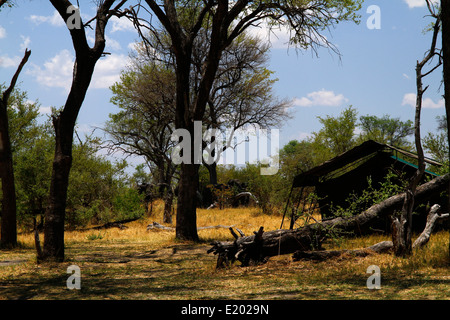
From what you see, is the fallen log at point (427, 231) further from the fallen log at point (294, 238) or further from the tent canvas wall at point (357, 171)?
the tent canvas wall at point (357, 171)

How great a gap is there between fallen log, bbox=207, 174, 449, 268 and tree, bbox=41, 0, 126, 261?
3.43 meters

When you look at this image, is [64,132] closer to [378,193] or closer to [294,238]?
[294,238]

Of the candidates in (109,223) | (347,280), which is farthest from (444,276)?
(109,223)

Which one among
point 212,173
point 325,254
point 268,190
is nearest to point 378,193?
point 325,254

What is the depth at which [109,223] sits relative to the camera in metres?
19.8

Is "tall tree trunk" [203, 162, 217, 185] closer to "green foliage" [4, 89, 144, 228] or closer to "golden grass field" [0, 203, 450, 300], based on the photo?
"green foliage" [4, 89, 144, 228]

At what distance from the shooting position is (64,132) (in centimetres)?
909

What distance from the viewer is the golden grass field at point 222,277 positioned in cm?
578

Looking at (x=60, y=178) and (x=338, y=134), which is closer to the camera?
(x=60, y=178)

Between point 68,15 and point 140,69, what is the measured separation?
16.1 meters

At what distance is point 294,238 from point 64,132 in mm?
5643

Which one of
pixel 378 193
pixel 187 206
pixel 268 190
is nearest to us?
pixel 378 193

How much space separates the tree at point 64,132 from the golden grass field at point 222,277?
2.00 feet

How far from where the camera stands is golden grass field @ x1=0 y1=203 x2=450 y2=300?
578cm
